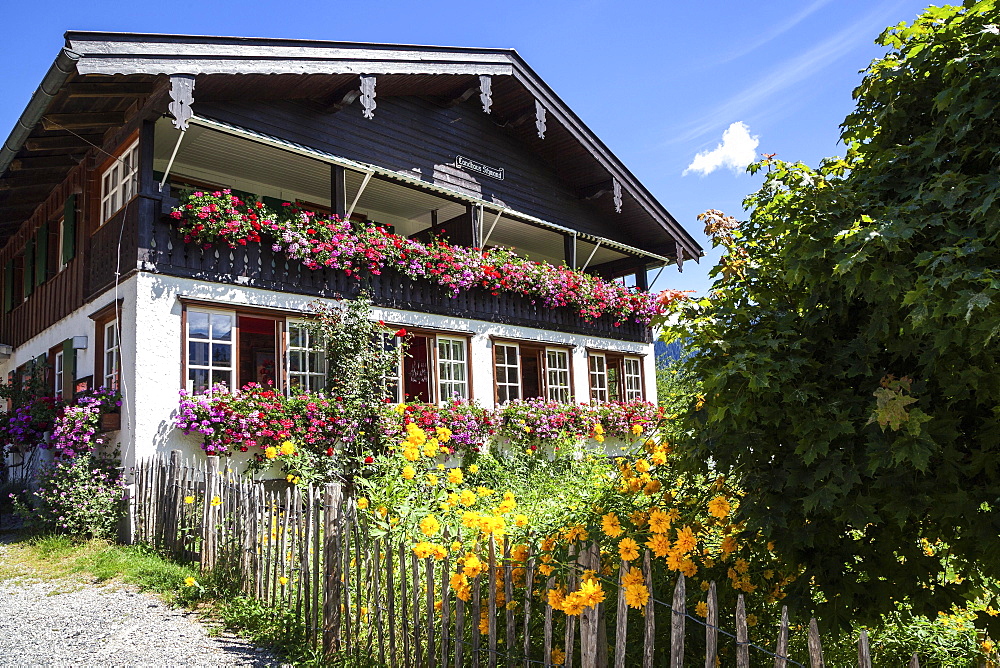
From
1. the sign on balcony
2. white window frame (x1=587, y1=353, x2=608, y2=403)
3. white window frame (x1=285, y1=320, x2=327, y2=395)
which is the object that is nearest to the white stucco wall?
white window frame (x1=285, y1=320, x2=327, y2=395)

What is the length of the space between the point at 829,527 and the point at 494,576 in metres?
1.53

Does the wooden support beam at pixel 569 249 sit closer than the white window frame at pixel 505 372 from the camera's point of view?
No

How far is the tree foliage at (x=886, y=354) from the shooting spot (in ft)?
7.79

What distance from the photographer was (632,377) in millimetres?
17641

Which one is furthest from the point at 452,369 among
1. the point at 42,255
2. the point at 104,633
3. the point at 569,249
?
the point at 104,633

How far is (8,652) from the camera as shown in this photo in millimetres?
5238

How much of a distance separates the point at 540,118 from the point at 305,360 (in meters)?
7.22

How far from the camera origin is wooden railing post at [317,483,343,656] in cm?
477

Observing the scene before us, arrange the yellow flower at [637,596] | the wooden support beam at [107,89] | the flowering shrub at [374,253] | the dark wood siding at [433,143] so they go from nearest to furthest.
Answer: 1. the yellow flower at [637,596]
2. the wooden support beam at [107,89]
3. the flowering shrub at [374,253]
4. the dark wood siding at [433,143]

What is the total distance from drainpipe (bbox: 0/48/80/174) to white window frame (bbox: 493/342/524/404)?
8037 mm

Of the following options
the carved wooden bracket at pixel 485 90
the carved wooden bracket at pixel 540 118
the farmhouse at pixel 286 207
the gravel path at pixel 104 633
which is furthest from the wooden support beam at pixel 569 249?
the gravel path at pixel 104 633

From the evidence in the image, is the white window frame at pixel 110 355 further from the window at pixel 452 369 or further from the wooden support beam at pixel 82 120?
the window at pixel 452 369

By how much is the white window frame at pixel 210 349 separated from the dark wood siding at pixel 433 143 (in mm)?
3054

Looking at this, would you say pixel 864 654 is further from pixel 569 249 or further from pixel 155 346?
pixel 569 249
